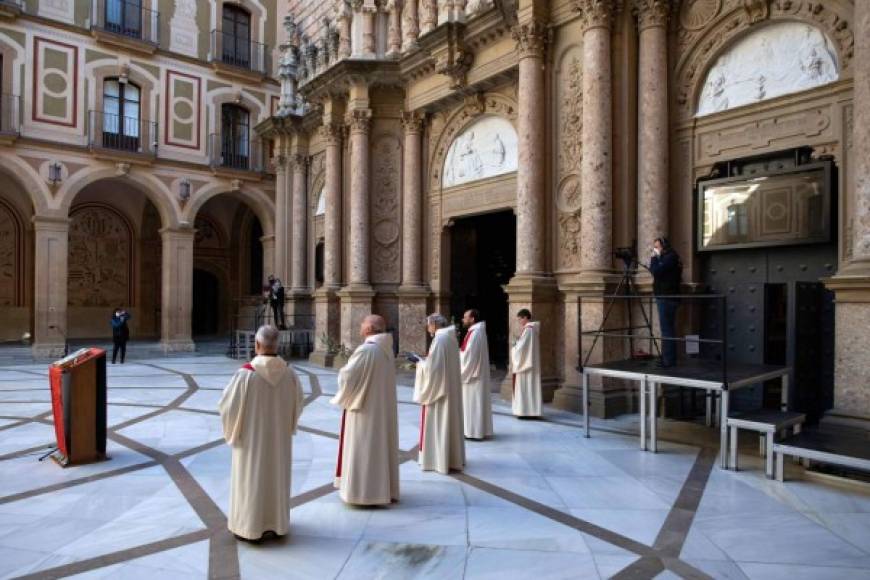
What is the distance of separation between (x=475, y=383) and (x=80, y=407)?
167 inches

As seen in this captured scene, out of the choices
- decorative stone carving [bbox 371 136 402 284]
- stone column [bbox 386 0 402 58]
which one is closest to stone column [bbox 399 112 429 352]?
decorative stone carving [bbox 371 136 402 284]

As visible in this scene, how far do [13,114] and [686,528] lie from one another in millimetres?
19260

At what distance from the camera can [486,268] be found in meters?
14.2

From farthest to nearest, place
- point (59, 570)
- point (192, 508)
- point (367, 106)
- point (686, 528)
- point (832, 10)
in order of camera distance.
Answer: point (367, 106) → point (832, 10) → point (192, 508) → point (686, 528) → point (59, 570)

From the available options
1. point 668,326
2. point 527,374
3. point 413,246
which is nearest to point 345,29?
point 413,246

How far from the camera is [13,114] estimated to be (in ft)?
54.3

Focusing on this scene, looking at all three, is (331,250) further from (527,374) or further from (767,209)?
(767,209)

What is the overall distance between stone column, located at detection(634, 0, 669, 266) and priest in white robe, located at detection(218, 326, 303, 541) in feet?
19.7

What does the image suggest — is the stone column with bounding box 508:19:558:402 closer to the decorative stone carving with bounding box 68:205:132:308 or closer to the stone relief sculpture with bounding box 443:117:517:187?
Answer: the stone relief sculpture with bounding box 443:117:517:187

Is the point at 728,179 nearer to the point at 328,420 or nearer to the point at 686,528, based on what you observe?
the point at 686,528

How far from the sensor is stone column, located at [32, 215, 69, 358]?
A: 16984mm

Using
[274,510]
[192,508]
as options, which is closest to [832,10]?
[274,510]

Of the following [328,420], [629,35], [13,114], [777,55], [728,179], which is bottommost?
[328,420]

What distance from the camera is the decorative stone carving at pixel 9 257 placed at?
20062 millimetres
